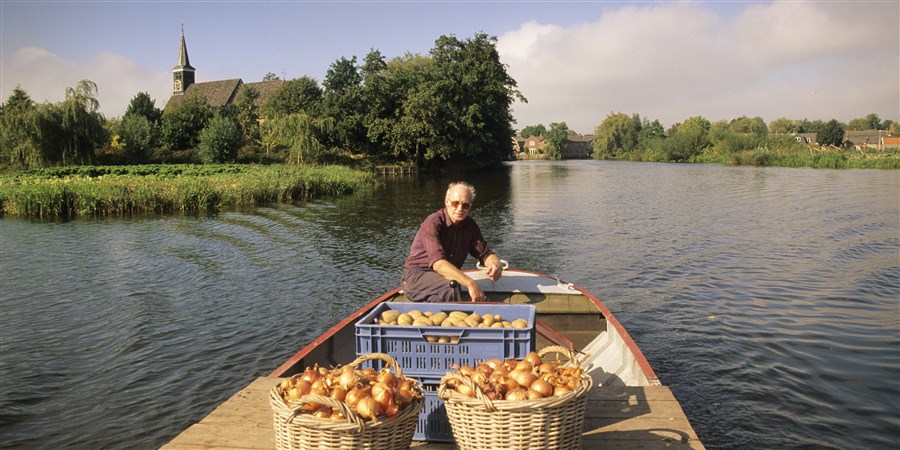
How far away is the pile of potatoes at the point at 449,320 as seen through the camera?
4016mm

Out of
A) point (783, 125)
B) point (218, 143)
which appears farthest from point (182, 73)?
point (783, 125)

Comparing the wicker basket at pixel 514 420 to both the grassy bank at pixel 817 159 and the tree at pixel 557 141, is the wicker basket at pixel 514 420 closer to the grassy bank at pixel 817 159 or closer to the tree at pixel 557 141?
the grassy bank at pixel 817 159

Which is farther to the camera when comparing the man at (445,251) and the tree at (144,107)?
the tree at (144,107)

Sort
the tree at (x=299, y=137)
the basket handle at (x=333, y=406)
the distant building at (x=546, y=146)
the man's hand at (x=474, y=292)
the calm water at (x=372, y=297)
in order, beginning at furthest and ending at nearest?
the distant building at (x=546, y=146) → the tree at (x=299, y=137) → the calm water at (x=372, y=297) → the man's hand at (x=474, y=292) → the basket handle at (x=333, y=406)

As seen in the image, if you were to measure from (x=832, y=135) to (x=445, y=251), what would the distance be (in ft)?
452

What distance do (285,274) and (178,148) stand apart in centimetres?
4964

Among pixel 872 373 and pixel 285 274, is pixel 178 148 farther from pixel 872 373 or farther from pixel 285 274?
pixel 872 373

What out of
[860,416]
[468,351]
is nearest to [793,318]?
[860,416]

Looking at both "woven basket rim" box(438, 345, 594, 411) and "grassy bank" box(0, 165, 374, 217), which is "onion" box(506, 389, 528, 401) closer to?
"woven basket rim" box(438, 345, 594, 411)

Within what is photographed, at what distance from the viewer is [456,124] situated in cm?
5584

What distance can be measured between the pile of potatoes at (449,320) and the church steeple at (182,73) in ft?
287

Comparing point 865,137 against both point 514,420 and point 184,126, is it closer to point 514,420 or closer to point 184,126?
point 184,126

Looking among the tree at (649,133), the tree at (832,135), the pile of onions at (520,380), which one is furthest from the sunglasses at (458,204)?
the tree at (832,135)

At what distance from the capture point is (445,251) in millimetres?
6254
